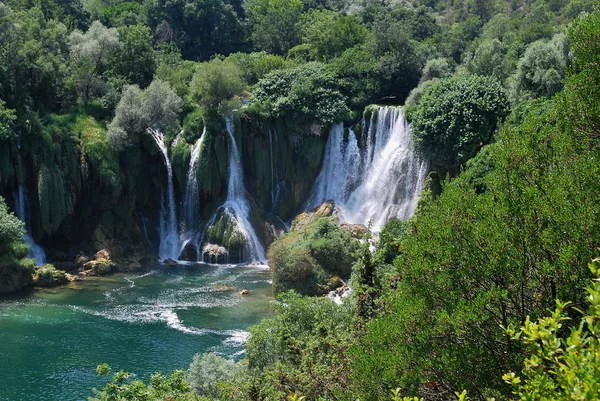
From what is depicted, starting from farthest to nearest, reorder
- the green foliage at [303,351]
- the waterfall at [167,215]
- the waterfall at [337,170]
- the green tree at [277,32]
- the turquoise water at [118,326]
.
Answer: the green tree at [277,32] → the waterfall at [337,170] → the waterfall at [167,215] → the turquoise water at [118,326] → the green foliage at [303,351]

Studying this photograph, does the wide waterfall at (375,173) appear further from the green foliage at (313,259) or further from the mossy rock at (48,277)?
the mossy rock at (48,277)

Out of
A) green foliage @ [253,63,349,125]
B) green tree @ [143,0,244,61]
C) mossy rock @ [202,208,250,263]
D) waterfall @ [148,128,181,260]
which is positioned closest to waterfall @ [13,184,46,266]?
waterfall @ [148,128,181,260]

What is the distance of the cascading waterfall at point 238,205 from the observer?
4181 centimetres

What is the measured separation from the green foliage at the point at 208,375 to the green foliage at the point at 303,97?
2795cm

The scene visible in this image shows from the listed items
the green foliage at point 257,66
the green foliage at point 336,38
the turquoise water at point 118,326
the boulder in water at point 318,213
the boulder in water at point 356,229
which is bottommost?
the turquoise water at point 118,326

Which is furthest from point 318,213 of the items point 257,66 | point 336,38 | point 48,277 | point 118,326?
point 336,38

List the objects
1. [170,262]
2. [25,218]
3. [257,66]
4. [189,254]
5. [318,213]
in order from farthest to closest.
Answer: [257,66] → [318,213] → [189,254] → [170,262] → [25,218]

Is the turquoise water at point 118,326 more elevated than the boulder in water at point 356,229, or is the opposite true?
the boulder in water at point 356,229

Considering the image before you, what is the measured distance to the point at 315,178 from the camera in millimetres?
46156

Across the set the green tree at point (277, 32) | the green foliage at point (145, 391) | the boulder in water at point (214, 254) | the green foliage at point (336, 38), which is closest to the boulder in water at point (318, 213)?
the boulder in water at point (214, 254)

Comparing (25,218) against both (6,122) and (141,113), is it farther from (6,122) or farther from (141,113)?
(141,113)

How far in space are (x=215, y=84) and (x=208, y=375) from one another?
28367 millimetres

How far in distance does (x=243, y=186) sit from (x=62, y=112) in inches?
537

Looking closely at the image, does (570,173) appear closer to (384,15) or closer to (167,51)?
(167,51)
